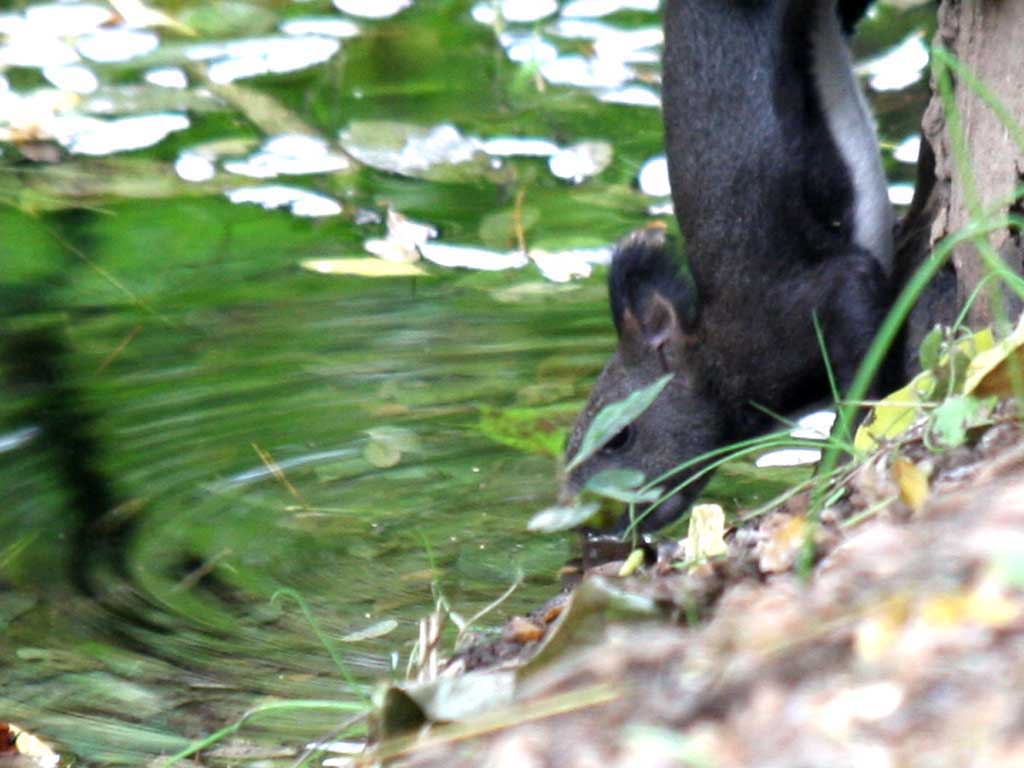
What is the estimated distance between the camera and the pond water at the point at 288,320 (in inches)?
152

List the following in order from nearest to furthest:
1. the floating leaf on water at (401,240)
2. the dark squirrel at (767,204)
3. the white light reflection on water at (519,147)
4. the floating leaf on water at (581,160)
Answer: the dark squirrel at (767,204) < the floating leaf on water at (401,240) < the floating leaf on water at (581,160) < the white light reflection on water at (519,147)

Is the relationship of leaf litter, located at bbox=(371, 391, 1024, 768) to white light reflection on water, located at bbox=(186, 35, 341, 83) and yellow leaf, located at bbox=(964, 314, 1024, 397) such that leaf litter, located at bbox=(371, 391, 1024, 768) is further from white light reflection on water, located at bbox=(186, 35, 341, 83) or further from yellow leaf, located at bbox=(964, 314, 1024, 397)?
white light reflection on water, located at bbox=(186, 35, 341, 83)

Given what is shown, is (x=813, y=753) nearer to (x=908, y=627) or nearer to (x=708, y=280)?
(x=908, y=627)

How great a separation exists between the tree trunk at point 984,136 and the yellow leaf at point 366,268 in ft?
7.84

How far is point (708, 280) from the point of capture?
4.66 metres

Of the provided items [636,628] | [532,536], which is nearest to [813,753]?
[636,628]

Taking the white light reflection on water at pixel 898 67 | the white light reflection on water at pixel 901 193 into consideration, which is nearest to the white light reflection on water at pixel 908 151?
the white light reflection on water at pixel 901 193

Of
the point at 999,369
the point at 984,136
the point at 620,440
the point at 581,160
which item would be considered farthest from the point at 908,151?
the point at 999,369

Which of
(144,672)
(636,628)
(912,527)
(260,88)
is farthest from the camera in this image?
(260,88)

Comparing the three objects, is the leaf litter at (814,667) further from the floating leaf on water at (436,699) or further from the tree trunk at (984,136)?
the tree trunk at (984,136)

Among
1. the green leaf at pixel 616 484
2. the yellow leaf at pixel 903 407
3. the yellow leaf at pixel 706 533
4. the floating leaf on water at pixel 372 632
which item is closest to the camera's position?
the yellow leaf at pixel 903 407

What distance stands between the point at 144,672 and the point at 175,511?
0.87 meters

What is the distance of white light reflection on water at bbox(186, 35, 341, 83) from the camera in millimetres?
7203

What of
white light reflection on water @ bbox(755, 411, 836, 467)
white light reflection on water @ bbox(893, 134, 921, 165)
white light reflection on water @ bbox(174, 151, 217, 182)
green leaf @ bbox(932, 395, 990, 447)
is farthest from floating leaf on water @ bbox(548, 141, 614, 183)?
green leaf @ bbox(932, 395, 990, 447)
